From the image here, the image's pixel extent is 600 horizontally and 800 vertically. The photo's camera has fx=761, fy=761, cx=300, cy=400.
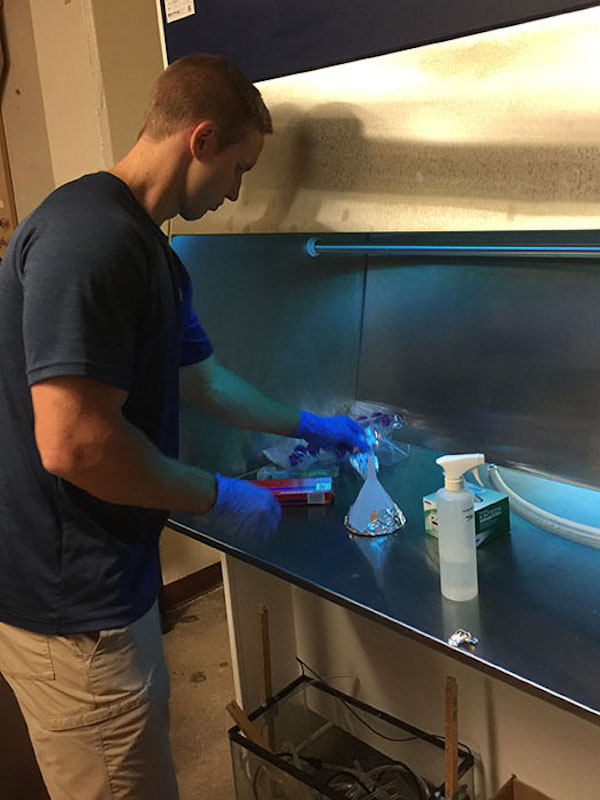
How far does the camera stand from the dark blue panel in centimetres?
94

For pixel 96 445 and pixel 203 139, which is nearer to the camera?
pixel 96 445

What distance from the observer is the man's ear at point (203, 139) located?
1141mm

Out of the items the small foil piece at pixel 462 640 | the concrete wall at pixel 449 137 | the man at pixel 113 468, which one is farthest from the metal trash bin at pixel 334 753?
the concrete wall at pixel 449 137

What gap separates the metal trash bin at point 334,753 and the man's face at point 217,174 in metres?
1.09

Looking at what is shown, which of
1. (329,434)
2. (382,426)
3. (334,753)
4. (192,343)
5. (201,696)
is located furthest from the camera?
(201,696)

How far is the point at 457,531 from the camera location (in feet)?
3.57

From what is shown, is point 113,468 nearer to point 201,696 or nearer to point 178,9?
point 178,9

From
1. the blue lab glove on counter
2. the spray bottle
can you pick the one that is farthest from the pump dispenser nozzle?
the blue lab glove on counter

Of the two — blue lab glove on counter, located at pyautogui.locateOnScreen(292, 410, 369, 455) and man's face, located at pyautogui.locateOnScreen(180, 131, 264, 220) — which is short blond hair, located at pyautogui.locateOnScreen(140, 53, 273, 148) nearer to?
man's face, located at pyautogui.locateOnScreen(180, 131, 264, 220)

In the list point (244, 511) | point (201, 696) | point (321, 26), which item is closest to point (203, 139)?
point (321, 26)

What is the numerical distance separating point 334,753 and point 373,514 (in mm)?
840

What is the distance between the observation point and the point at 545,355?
1.43 m

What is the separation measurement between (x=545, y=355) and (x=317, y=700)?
3.34 feet

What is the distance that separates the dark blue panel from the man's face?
0.13 metres
